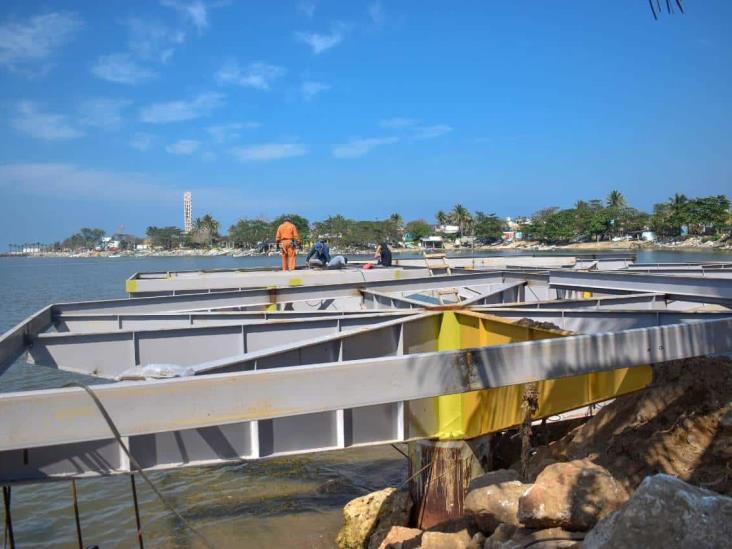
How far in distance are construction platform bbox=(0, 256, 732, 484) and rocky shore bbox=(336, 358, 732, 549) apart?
2.02ft

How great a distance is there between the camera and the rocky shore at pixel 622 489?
252cm

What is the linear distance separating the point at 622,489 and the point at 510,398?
2.47 m

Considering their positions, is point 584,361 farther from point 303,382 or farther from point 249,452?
point 249,452

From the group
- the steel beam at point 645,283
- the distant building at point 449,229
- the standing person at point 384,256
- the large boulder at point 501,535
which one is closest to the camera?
the large boulder at point 501,535

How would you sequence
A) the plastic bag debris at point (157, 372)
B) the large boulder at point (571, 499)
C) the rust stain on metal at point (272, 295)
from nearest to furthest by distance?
the large boulder at point (571, 499) < the plastic bag debris at point (157, 372) < the rust stain on metal at point (272, 295)

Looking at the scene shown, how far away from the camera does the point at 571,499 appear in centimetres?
350

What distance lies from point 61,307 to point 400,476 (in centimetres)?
615

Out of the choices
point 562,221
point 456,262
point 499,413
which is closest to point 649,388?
point 499,413

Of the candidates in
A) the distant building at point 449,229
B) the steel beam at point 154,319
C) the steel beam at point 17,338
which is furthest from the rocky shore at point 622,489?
the distant building at point 449,229

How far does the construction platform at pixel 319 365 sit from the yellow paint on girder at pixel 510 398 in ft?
0.05

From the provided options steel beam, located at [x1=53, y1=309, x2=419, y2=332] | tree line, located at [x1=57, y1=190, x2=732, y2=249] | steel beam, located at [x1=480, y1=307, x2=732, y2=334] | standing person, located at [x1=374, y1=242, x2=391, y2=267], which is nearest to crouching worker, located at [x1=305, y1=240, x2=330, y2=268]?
standing person, located at [x1=374, y1=242, x2=391, y2=267]

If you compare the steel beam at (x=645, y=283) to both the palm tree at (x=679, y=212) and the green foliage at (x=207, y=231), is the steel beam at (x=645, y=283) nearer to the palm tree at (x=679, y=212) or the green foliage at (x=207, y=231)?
the palm tree at (x=679, y=212)

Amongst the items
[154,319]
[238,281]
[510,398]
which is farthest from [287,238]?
[510,398]

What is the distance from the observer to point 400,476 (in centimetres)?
950
